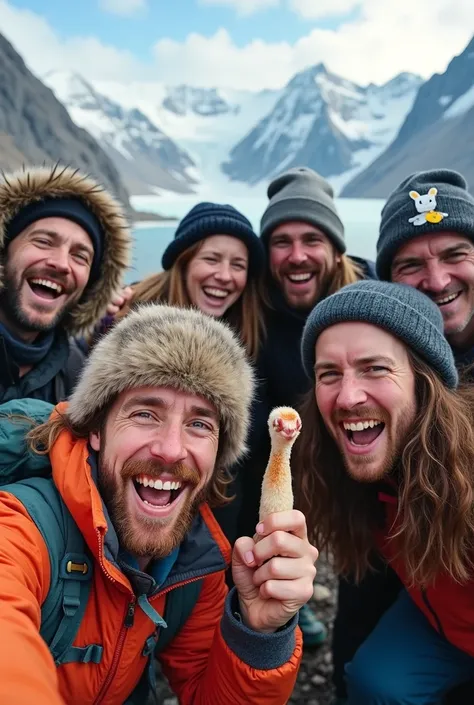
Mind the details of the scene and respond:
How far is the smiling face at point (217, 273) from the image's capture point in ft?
13.0

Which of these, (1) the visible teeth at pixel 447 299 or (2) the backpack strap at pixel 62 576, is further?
(1) the visible teeth at pixel 447 299

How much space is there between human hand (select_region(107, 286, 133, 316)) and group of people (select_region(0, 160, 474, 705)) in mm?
171

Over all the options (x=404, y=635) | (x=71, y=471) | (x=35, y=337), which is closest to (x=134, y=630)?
(x=71, y=471)

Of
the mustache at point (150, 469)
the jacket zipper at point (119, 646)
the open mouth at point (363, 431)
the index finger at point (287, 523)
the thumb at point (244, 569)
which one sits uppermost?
the open mouth at point (363, 431)

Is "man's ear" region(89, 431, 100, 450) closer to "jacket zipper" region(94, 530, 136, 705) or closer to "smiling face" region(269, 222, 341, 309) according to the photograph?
"jacket zipper" region(94, 530, 136, 705)

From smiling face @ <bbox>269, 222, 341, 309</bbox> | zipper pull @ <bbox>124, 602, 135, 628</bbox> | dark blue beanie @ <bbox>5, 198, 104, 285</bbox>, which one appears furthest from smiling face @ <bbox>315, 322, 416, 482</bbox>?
dark blue beanie @ <bbox>5, 198, 104, 285</bbox>

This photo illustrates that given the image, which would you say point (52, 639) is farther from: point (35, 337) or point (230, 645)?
point (35, 337)

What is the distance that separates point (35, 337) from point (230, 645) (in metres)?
2.72

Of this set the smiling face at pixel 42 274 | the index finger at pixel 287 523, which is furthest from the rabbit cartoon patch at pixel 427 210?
the smiling face at pixel 42 274

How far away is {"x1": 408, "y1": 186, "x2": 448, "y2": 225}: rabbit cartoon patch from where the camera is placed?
3.27m

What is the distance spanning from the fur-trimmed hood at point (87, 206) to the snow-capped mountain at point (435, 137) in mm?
90009

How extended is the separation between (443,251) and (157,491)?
2459 millimetres

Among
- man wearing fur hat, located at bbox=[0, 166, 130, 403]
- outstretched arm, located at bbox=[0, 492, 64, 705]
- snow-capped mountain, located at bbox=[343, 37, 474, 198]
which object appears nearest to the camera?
outstretched arm, located at bbox=[0, 492, 64, 705]

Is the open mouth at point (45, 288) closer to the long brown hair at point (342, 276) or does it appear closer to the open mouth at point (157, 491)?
the open mouth at point (157, 491)
